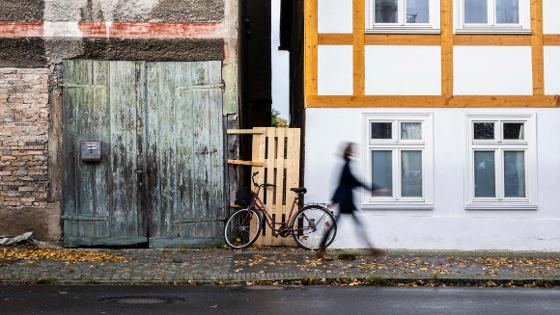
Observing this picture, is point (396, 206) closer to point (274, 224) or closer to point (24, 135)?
point (274, 224)

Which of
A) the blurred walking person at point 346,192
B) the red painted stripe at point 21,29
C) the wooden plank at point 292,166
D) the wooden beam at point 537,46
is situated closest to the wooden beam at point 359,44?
the wooden plank at point 292,166

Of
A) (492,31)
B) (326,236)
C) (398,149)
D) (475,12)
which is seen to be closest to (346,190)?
(326,236)

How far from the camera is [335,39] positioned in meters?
14.7

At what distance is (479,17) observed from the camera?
15016mm

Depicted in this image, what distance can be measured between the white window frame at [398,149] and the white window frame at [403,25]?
152 cm

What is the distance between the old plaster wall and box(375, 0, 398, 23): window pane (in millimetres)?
2585

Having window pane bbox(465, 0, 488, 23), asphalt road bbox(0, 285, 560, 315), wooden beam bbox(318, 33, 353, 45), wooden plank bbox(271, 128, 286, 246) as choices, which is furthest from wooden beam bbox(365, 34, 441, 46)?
asphalt road bbox(0, 285, 560, 315)

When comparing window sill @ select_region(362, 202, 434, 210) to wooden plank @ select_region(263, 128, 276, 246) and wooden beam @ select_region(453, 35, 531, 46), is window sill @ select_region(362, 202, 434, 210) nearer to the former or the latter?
wooden plank @ select_region(263, 128, 276, 246)

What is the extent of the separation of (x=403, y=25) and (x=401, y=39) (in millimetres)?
261

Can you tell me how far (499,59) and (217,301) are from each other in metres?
8.15

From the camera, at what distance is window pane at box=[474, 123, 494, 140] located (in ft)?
48.8

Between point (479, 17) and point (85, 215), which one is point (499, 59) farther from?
point (85, 215)

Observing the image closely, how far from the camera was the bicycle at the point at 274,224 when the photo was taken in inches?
563

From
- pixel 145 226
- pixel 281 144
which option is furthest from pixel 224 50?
pixel 145 226
